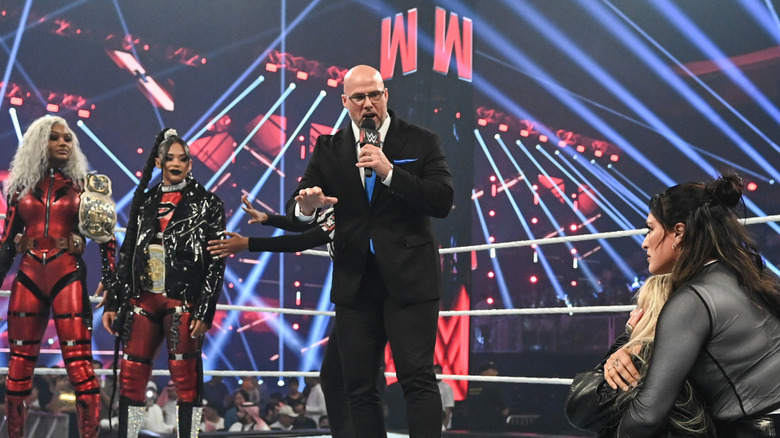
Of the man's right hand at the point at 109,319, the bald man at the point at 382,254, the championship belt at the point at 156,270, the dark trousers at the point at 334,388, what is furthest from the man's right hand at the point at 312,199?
the man's right hand at the point at 109,319

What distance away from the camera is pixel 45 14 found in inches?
466

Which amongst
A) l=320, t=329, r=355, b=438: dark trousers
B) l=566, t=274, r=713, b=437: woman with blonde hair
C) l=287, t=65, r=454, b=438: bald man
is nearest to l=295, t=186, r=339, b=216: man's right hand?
l=287, t=65, r=454, b=438: bald man

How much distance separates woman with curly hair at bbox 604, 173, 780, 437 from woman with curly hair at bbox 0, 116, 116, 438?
7.35ft

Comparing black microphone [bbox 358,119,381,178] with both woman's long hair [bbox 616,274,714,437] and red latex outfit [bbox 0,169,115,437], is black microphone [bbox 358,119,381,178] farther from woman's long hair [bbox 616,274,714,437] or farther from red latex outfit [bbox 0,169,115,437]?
red latex outfit [bbox 0,169,115,437]

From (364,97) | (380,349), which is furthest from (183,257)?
(364,97)

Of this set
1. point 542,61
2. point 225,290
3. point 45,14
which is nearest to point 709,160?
point 542,61

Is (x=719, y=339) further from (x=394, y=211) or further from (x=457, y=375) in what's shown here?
(x=457, y=375)

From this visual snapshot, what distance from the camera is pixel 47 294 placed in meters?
2.92

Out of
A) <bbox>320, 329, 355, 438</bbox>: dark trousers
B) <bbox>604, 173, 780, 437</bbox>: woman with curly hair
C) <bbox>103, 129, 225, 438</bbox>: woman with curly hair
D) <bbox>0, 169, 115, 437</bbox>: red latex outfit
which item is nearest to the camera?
<bbox>604, 173, 780, 437</bbox>: woman with curly hair

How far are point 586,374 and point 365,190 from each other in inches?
34.8

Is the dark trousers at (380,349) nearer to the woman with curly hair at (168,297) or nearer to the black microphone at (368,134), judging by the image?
the black microphone at (368,134)

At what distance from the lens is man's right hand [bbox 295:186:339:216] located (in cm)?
196

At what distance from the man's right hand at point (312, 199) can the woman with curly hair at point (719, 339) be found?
2.99 ft

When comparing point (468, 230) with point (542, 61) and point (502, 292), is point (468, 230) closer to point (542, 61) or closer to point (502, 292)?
point (502, 292)
